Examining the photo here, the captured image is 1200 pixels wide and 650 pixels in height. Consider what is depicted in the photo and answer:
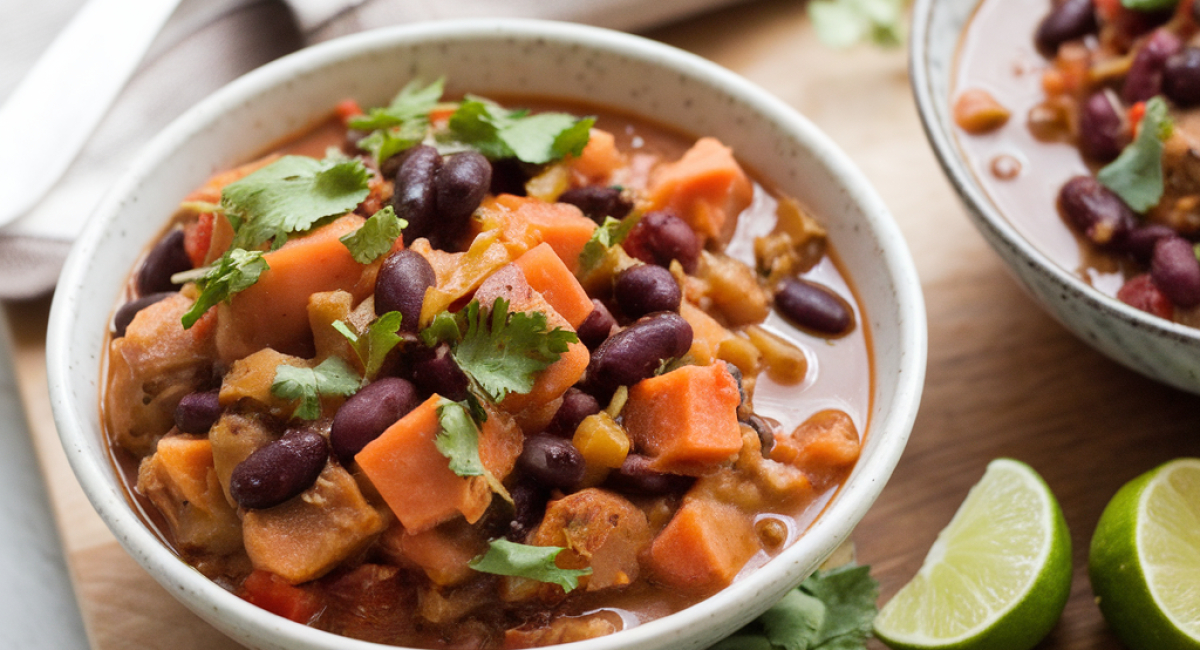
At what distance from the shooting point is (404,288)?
225 cm

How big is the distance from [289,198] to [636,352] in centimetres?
91

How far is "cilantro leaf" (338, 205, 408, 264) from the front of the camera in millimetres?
Result: 2367

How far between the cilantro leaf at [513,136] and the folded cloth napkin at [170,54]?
1169 mm

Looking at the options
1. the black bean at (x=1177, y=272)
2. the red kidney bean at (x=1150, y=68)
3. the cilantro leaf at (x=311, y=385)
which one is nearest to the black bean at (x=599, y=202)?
the cilantro leaf at (x=311, y=385)

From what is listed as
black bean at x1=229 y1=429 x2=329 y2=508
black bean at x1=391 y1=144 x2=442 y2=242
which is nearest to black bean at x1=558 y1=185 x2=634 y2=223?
black bean at x1=391 y1=144 x2=442 y2=242

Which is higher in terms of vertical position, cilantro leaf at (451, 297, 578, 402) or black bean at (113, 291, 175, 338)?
cilantro leaf at (451, 297, 578, 402)

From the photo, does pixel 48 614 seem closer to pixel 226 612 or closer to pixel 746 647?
pixel 226 612

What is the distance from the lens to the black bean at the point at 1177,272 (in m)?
2.96

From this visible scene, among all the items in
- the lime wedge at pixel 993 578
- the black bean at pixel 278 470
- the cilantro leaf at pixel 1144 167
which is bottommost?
the lime wedge at pixel 993 578

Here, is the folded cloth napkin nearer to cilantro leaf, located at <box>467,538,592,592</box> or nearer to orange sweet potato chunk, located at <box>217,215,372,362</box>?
orange sweet potato chunk, located at <box>217,215,372,362</box>

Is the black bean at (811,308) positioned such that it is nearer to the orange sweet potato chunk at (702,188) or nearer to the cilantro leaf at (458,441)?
the orange sweet potato chunk at (702,188)

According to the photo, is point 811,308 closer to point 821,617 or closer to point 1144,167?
point 821,617

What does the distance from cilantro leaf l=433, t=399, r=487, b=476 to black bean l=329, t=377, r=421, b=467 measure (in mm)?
91

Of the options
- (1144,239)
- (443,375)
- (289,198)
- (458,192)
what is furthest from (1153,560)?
(289,198)
